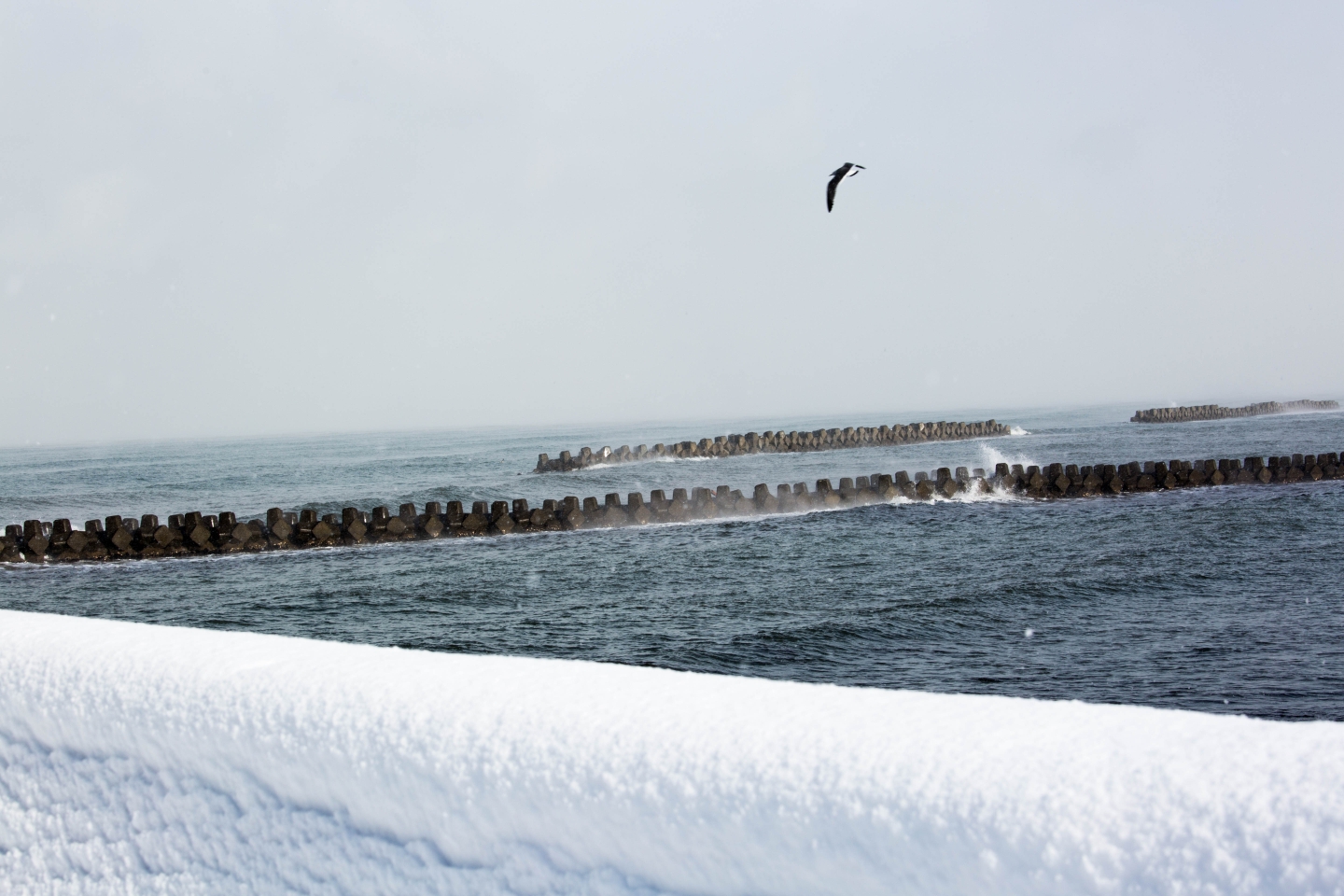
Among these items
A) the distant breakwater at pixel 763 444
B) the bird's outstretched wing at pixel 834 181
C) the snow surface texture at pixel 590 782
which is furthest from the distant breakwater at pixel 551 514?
the distant breakwater at pixel 763 444

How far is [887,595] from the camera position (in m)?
12.5

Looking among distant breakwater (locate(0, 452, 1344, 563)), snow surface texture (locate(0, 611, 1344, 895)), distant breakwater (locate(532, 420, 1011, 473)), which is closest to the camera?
snow surface texture (locate(0, 611, 1344, 895))

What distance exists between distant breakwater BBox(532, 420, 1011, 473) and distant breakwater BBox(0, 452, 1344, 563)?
64.8 ft

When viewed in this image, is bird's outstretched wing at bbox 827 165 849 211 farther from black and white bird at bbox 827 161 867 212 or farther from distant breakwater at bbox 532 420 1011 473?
distant breakwater at bbox 532 420 1011 473

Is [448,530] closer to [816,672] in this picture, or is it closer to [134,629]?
[816,672]

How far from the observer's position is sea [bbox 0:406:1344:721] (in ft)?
28.0

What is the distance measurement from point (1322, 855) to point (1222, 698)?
725cm

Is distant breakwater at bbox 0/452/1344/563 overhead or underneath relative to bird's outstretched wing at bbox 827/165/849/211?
underneath

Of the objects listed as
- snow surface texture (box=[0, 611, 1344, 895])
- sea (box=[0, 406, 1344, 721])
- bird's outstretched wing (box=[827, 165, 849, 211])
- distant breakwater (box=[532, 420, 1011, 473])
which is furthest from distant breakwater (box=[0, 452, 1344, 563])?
distant breakwater (box=[532, 420, 1011, 473])

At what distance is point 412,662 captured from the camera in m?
2.12

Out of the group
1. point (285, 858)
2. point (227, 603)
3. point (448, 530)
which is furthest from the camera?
point (448, 530)

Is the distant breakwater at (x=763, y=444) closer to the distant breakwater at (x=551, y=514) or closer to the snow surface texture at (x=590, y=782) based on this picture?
the distant breakwater at (x=551, y=514)

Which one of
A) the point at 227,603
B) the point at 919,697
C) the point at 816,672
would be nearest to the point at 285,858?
the point at 919,697

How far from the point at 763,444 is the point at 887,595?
3943 centimetres
